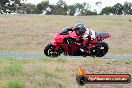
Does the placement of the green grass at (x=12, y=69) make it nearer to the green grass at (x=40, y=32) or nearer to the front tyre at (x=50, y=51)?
the front tyre at (x=50, y=51)

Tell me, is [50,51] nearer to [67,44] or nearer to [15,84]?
[67,44]

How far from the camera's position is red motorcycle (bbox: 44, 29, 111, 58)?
48.0ft

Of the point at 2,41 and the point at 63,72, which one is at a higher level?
the point at 63,72

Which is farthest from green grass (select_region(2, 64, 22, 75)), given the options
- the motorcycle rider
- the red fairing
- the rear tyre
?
the rear tyre

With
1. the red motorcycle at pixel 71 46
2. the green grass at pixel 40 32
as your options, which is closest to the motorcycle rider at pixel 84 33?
the red motorcycle at pixel 71 46

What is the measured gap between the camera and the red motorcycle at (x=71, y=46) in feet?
48.0

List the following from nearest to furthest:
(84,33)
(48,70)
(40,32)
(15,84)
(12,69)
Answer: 1. (15,84)
2. (84,33)
3. (12,69)
4. (48,70)
5. (40,32)

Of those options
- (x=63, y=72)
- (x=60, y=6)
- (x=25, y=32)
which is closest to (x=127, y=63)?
(x=63, y=72)

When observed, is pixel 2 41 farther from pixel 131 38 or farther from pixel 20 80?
pixel 20 80

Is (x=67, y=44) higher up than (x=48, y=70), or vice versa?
(x=67, y=44)

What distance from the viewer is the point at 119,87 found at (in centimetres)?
1612

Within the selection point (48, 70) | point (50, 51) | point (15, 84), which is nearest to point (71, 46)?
point (50, 51)

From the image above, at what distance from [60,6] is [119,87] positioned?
2685 inches

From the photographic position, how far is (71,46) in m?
15.2
